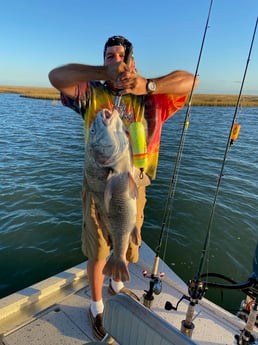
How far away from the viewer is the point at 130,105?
8.23ft

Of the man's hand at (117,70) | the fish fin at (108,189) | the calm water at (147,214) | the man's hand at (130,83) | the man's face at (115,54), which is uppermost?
the man's face at (115,54)

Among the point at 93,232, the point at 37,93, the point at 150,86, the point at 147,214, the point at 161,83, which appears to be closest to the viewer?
the point at 150,86

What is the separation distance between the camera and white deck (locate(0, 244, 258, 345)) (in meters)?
2.89

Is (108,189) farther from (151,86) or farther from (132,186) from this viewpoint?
(151,86)

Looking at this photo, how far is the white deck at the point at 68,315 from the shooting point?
9.49ft

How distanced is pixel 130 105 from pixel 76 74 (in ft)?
1.88

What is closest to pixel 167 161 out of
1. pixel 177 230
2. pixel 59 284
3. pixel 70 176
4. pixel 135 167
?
pixel 70 176

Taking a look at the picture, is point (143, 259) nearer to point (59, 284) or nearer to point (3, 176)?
point (59, 284)

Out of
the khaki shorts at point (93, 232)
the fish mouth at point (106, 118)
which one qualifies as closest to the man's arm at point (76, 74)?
the fish mouth at point (106, 118)

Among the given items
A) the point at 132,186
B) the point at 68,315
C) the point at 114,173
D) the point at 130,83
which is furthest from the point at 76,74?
the point at 68,315

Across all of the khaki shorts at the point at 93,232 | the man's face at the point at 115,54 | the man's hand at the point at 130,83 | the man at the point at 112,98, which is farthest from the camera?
the khaki shorts at the point at 93,232

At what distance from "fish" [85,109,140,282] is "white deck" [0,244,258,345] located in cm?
130

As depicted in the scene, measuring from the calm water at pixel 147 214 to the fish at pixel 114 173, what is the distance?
1.90 m

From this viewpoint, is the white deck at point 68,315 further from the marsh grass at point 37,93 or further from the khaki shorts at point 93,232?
the marsh grass at point 37,93
